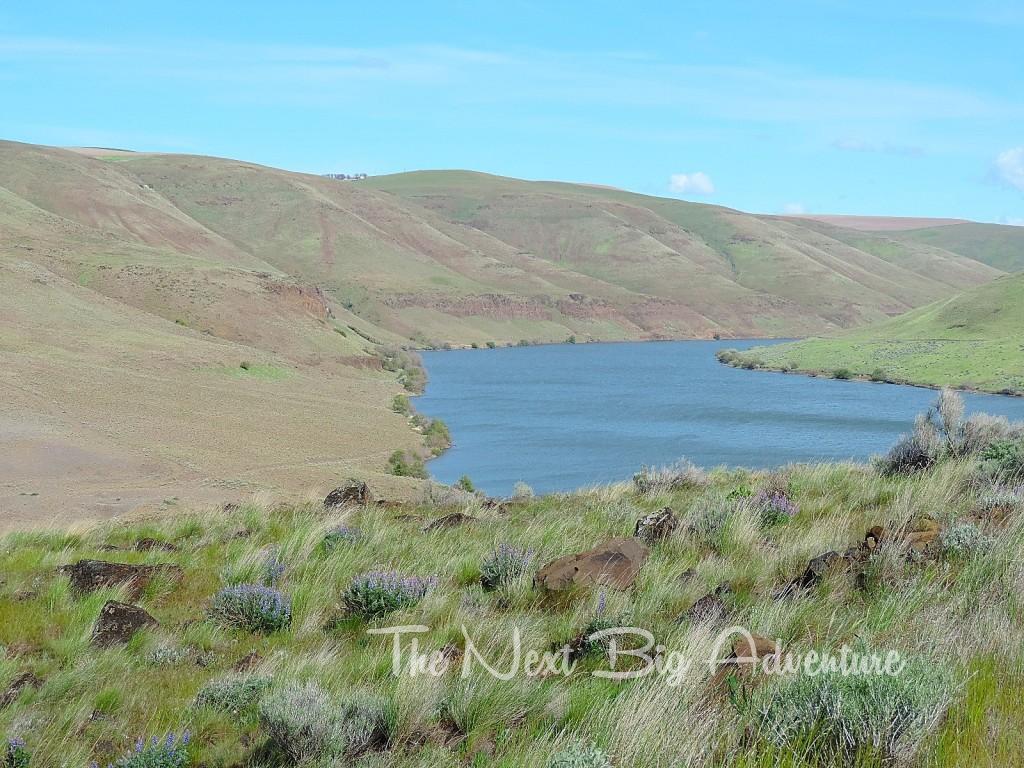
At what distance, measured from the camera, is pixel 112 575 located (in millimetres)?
6328

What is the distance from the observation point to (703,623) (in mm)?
4570

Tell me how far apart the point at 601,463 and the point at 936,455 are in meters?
30.3

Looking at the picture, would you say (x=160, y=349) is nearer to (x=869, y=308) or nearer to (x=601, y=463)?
(x=601, y=463)

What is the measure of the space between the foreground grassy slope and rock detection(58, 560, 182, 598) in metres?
0.09

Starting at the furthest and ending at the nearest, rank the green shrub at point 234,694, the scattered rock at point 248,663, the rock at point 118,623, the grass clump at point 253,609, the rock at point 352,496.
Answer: the rock at point 352,496 → the grass clump at point 253,609 → the rock at point 118,623 → the scattered rock at point 248,663 → the green shrub at point 234,694

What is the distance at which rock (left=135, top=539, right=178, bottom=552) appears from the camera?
26.3 ft

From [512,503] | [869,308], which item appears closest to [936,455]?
[512,503]

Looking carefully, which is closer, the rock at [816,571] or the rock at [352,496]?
the rock at [816,571]

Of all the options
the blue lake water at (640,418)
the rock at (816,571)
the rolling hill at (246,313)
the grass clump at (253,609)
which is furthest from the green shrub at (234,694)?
the blue lake water at (640,418)

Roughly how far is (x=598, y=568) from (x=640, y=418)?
49.8 meters

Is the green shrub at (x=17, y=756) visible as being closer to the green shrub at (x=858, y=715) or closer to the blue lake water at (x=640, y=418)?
the green shrub at (x=858, y=715)

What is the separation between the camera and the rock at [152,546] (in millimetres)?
8031

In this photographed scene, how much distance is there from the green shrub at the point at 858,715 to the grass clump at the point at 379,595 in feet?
8.32

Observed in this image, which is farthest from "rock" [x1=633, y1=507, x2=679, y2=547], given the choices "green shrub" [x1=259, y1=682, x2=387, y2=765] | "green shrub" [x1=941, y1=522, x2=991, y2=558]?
"green shrub" [x1=259, y1=682, x2=387, y2=765]
